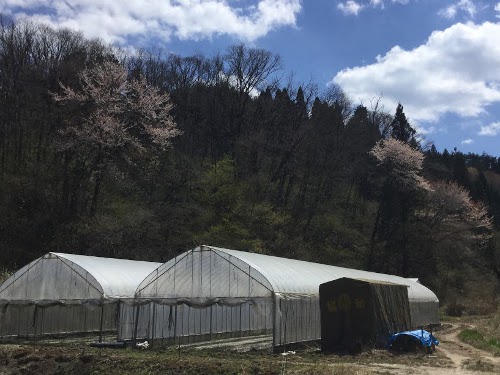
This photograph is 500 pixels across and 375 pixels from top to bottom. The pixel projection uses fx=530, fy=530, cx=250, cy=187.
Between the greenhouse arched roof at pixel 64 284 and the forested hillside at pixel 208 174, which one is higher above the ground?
the forested hillside at pixel 208 174

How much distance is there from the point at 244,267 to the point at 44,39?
38.8m

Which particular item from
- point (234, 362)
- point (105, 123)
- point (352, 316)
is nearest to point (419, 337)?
point (352, 316)

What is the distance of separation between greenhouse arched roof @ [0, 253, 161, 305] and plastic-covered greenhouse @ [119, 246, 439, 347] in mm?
1386

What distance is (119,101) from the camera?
135ft

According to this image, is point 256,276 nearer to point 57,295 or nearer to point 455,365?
point 455,365

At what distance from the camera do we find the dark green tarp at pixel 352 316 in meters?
18.7

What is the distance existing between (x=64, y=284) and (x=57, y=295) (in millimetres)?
528

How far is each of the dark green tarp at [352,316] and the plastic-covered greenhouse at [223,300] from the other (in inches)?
31.5

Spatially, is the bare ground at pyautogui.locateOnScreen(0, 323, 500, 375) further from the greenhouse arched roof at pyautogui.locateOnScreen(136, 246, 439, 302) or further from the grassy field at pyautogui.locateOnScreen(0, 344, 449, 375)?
the greenhouse arched roof at pyautogui.locateOnScreen(136, 246, 439, 302)

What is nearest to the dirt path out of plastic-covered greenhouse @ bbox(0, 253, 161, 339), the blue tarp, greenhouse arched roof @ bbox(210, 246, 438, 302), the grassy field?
the grassy field

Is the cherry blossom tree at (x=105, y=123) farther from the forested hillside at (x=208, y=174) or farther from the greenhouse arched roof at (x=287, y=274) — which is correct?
the greenhouse arched roof at (x=287, y=274)

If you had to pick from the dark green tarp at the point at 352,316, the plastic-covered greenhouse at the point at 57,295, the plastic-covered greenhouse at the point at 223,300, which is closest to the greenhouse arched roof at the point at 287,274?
the plastic-covered greenhouse at the point at 223,300

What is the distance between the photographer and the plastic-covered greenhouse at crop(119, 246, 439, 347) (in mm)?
18094

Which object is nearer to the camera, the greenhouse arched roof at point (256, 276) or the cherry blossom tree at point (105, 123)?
the greenhouse arched roof at point (256, 276)
